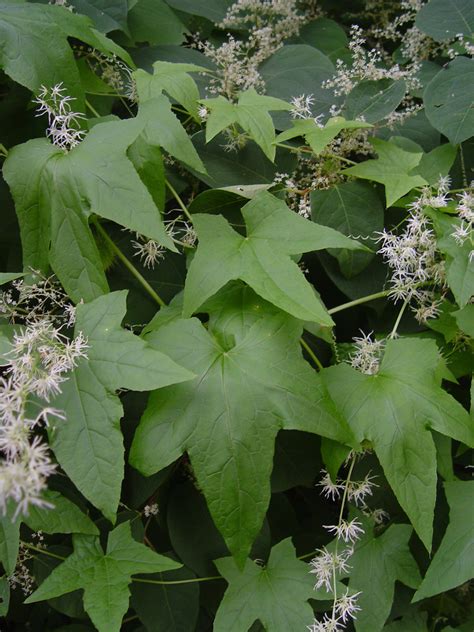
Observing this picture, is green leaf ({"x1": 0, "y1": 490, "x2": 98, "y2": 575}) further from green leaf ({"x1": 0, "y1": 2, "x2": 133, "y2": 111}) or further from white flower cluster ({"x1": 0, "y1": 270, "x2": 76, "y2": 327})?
green leaf ({"x1": 0, "y1": 2, "x2": 133, "y2": 111})

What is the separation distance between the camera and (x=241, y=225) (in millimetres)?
1431

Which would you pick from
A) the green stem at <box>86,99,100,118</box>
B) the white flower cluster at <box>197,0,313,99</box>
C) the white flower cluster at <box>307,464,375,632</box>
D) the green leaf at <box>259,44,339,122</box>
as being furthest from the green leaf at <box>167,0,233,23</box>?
the white flower cluster at <box>307,464,375,632</box>

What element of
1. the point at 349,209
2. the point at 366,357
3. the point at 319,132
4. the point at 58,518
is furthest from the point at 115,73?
the point at 58,518

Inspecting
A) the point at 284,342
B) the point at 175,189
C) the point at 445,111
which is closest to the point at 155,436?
the point at 284,342

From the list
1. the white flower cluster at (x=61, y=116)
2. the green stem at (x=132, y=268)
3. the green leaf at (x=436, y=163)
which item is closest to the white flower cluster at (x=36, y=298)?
the green stem at (x=132, y=268)

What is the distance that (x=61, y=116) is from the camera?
1.20 meters

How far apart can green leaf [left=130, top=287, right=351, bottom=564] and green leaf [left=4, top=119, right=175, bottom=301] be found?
6.6 inches

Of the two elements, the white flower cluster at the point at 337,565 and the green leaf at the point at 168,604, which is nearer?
the white flower cluster at the point at 337,565

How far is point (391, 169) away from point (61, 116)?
0.66 m

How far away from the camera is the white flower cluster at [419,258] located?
50.4 inches

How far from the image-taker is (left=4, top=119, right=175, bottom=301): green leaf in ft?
3.57

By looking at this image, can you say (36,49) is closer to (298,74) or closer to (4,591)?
(298,74)

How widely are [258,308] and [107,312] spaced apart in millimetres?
263

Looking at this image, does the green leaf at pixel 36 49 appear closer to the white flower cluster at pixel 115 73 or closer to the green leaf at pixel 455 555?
the white flower cluster at pixel 115 73
